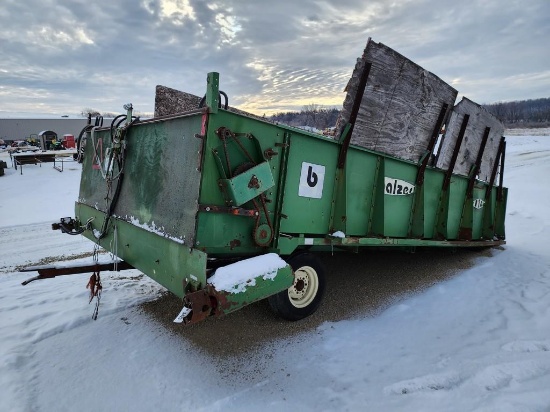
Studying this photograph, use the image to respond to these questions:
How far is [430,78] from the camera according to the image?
4.79 meters

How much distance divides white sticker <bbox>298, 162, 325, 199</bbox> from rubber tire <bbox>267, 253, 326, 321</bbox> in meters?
0.63

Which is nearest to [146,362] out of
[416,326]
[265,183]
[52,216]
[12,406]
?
[12,406]

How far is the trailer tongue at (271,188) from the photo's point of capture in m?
3.04

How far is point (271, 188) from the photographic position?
3.47 meters

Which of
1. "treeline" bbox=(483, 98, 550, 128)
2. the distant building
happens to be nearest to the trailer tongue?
the distant building

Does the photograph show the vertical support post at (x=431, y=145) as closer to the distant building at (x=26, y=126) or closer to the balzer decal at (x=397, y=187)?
the balzer decal at (x=397, y=187)

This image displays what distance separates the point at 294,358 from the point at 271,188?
5.08 ft

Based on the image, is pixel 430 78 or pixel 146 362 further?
pixel 430 78

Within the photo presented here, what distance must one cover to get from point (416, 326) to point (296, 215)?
1797mm

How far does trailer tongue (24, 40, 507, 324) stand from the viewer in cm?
304

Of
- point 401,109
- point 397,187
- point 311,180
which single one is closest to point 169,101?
point 311,180

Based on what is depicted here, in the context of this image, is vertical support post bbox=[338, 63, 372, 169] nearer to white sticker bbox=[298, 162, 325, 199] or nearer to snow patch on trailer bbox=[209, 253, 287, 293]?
white sticker bbox=[298, 162, 325, 199]

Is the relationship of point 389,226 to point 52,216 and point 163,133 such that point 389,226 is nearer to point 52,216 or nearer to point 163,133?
point 163,133

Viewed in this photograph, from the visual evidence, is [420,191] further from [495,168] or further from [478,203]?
[495,168]
